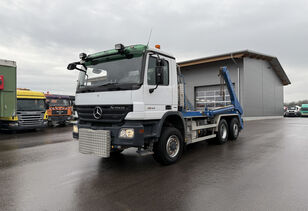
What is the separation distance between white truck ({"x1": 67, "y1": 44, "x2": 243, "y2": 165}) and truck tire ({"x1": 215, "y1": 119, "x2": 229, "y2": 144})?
Answer: 2.55 meters

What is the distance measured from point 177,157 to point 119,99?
2173mm

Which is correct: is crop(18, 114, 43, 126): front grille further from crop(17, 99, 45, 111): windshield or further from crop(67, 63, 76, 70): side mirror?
crop(67, 63, 76, 70): side mirror

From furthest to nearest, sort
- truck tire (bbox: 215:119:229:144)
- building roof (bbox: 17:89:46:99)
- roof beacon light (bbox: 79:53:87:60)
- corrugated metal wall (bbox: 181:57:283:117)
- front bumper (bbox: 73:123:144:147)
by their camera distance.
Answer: corrugated metal wall (bbox: 181:57:283:117)
building roof (bbox: 17:89:46:99)
truck tire (bbox: 215:119:229:144)
roof beacon light (bbox: 79:53:87:60)
front bumper (bbox: 73:123:144:147)

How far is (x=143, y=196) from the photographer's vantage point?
3.68 m

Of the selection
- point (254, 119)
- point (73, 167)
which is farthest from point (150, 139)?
point (254, 119)

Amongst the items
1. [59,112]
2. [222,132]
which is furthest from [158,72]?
[59,112]

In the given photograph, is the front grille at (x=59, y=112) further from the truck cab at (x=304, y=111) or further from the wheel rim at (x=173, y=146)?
the truck cab at (x=304, y=111)

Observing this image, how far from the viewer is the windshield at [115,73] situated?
16.1 ft

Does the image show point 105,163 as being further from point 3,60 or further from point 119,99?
point 3,60

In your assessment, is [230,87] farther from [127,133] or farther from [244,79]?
[244,79]

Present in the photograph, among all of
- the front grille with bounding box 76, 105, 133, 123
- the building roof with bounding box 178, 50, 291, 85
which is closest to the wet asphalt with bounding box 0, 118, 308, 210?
the front grille with bounding box 76, 105, 133, 123

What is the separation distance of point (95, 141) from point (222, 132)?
5282mm

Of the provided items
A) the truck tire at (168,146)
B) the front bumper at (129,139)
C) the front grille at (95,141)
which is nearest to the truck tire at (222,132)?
the truck tire at (168,146)

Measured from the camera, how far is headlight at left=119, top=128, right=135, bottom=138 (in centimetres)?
466
